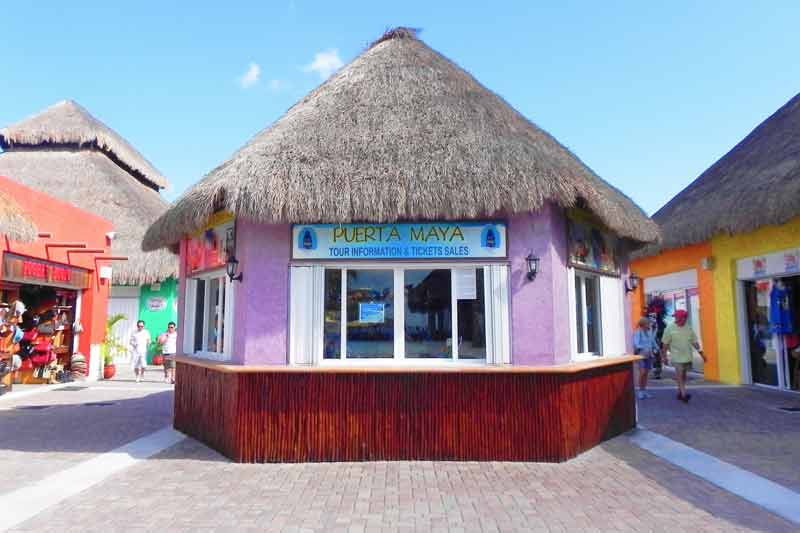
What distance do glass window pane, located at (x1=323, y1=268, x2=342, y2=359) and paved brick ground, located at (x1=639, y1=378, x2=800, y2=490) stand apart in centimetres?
472

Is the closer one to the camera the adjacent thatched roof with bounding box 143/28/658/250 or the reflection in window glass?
the adjacent thatched roof with bounding box 143/28/658/250

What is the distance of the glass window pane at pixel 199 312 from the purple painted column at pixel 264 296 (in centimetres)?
186

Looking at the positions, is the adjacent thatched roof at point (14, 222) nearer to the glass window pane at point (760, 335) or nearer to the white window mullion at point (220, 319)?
the white window mullion at point (220, 319)

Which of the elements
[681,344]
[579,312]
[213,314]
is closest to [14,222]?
[213,314]

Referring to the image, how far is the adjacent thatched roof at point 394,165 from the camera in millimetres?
5801

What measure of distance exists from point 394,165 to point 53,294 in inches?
464

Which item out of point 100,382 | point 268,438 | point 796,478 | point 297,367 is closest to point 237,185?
point 297,367

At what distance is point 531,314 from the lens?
19.9ft

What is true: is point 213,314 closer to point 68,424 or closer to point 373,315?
point 373,315

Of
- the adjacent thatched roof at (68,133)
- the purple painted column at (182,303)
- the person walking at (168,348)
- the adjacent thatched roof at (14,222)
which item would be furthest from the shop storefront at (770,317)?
the adjacent thatched roof at (68,133)

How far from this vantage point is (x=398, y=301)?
621 cm

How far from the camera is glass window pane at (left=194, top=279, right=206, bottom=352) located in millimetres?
7844

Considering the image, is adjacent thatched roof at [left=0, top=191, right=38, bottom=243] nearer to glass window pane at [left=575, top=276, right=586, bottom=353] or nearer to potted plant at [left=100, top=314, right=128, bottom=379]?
potted plant at [left=100, top=314, right=128, bottom=379]

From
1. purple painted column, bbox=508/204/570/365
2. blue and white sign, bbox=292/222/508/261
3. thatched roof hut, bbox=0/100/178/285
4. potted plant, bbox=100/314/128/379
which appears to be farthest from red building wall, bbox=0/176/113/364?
purple painted column, bbox=508/204/570/365
